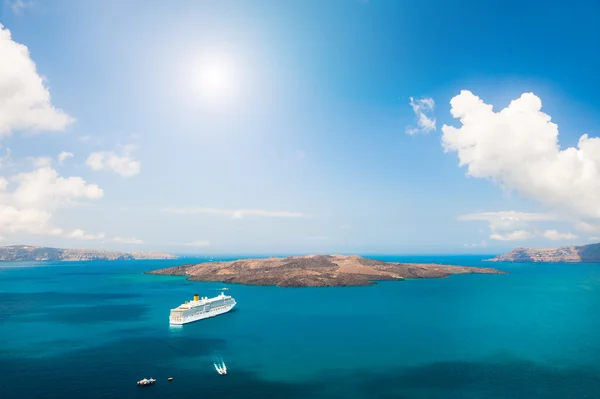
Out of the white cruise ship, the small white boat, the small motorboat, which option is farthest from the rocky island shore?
the small motorboat

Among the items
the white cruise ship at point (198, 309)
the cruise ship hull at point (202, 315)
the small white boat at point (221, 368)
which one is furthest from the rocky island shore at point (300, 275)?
the small white boat at point (221, 368)

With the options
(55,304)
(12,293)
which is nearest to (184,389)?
(55,304)

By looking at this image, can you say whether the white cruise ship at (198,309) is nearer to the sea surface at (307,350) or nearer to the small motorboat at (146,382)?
the sea surface at (307,350)

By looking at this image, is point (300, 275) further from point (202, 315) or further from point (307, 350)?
point (307, 350)

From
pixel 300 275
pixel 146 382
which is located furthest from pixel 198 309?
pixel 300 275

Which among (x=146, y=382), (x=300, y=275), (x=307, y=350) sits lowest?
(x=307, y=350)

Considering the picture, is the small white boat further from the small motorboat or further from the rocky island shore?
the rocky island shore
